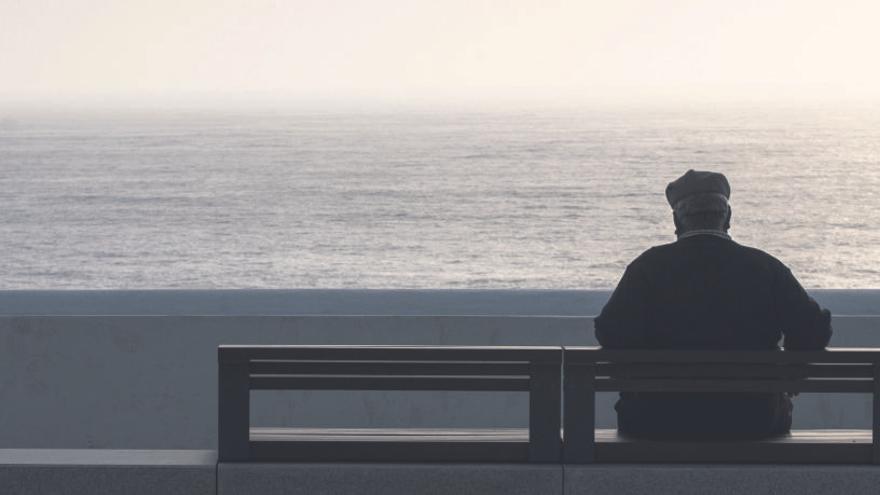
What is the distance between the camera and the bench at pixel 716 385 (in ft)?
16.6

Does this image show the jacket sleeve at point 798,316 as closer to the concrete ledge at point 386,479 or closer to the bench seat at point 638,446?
the bench seat at point 638,446

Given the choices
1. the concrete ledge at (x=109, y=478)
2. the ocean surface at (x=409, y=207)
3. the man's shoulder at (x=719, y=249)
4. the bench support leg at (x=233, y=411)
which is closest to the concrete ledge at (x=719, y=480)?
the man's shoulder at (x=719, y=249)

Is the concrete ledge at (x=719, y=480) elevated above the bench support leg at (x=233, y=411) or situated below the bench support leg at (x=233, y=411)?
below

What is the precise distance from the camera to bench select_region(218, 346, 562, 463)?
5.18 metres

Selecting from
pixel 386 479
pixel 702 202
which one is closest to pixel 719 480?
pixel 702 202

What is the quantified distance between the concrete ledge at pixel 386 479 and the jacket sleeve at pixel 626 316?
0.61 meters

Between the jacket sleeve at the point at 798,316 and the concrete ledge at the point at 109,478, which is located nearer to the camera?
the jacket sleeve at the point at 798,316

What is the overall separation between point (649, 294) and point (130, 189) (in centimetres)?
10196

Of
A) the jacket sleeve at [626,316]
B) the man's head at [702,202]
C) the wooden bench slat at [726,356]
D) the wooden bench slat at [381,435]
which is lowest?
the wooden bench slat at [381,435]

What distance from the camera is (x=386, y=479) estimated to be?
5.39 metres

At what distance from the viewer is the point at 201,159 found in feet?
429

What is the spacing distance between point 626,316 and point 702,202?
1.57ft

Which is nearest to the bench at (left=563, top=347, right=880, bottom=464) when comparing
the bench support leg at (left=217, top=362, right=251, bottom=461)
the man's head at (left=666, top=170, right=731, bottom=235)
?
the man's head at (left=666, top=170, right=731, bottom=235)

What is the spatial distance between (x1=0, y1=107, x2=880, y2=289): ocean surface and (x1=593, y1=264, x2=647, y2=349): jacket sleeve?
54.6 m
